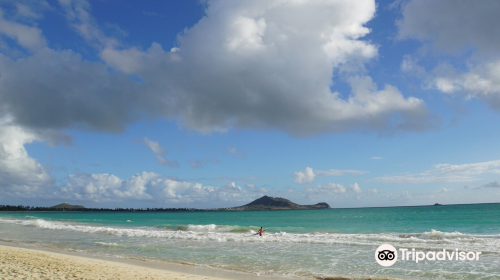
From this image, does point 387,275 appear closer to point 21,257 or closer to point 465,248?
point 465,248

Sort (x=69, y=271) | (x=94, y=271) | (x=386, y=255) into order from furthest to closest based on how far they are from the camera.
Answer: (x=386, y=255), (x=94, y=271), (x=69, y=271)

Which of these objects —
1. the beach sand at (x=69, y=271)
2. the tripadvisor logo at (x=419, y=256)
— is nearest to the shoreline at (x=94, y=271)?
the beach sand at (x=69, y=271)

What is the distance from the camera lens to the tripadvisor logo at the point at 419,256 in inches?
669

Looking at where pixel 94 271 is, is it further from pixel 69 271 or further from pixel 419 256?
pixel 419 256

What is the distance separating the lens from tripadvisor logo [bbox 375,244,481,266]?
17.0 m

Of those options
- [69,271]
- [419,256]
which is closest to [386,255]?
[419,256]

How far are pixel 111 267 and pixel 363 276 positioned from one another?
11.1 meters

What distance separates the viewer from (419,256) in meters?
18.3

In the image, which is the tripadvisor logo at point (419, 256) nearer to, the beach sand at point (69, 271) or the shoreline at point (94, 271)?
the shoreline at point (94, 271)

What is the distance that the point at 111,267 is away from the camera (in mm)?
14148

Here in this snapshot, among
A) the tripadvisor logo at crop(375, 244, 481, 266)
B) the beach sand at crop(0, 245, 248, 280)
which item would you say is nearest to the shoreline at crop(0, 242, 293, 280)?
the beach sand at crop(0, 245, 248, 280)

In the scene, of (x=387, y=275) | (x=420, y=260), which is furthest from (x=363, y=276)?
(x=420, y=260)

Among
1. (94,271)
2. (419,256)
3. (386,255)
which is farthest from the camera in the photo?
(386,255)

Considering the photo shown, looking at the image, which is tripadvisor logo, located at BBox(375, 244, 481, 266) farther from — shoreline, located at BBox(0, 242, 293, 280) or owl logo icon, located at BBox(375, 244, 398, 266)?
shoreline, located at BBox(0, 242, 293, 280)
